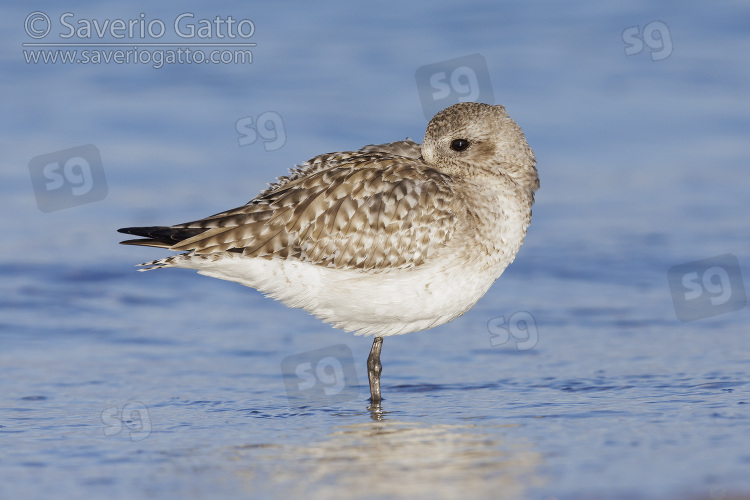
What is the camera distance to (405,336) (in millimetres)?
13180

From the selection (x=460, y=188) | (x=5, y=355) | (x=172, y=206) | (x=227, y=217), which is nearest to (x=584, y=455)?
(x=460, y=188)

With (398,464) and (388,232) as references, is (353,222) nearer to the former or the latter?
(388,232)

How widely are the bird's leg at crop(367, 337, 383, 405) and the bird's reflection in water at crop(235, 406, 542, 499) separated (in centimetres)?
106

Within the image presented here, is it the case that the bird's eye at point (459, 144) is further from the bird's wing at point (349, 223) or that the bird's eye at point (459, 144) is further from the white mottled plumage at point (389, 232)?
the bird's wing at point (349, 223)

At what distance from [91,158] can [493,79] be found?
793 centimetres

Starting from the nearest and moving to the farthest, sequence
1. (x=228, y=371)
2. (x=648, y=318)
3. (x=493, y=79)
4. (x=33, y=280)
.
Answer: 1. (x=228, y=371)
2. (x=648, y=318)
3. (x=33, y=280)
4. (x=493, y=79)

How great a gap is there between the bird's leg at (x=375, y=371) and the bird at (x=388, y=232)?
1.98ft

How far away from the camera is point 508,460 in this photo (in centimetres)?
856

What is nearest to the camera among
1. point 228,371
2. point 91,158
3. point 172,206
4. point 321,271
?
point 321,271

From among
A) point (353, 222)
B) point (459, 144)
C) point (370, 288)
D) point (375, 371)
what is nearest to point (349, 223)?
point (353, 222)

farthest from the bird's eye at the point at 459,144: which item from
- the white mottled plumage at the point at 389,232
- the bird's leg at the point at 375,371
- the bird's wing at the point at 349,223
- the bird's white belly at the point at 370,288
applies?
the bird's leg at the point at 375,371

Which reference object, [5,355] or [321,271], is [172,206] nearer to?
[5,355]

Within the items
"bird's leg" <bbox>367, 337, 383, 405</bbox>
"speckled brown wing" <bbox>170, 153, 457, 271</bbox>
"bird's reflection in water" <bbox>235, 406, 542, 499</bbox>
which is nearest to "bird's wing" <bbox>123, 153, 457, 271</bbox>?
"speckled brown wing" <bbox>170, 153, 457, 271</bbox>

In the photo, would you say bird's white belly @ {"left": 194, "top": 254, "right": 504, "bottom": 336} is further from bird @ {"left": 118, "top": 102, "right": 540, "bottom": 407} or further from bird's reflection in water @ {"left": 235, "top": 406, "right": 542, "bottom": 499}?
bird's reflection in water @ {"left": 235, "top": 406, "right": 542, "bottom": 499}
